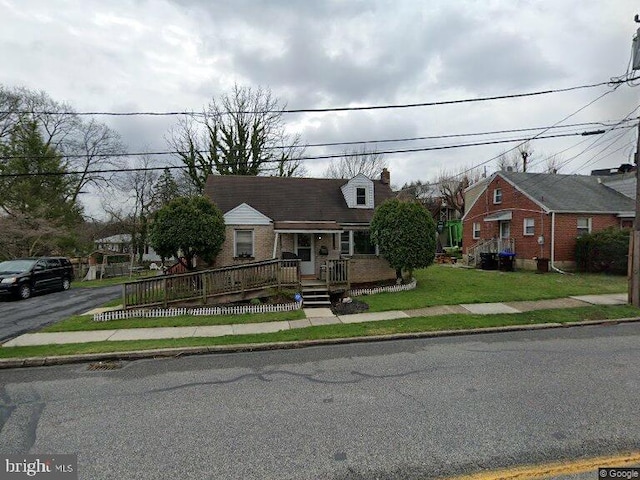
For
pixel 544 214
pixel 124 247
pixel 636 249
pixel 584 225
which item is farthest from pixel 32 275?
pixel 124 247

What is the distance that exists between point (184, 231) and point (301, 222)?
5.28 metres

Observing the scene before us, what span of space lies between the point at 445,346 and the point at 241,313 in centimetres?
621

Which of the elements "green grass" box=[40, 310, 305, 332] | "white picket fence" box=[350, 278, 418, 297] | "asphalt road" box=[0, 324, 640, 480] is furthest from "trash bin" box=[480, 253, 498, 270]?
"green grass" box=[40, 310, 305, 332]

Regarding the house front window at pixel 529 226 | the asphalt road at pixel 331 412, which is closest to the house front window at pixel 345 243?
the asphalt road at pixel 331 412

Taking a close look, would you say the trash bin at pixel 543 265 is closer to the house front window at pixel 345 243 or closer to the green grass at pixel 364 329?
the green grass at pixel 364 329

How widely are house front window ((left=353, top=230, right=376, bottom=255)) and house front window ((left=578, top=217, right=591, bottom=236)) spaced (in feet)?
41.0

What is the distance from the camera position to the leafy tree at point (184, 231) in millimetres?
11445

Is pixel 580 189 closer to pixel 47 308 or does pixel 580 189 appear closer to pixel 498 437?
pixel 498 437

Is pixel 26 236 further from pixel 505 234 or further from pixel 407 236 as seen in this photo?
pixel 505 234

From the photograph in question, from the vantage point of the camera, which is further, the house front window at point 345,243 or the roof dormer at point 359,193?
the roof dormer at point 359,193

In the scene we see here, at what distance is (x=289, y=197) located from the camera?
1742cm

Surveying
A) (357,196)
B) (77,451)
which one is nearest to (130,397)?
(77,451)

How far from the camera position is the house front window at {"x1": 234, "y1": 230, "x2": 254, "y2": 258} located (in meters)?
15.1

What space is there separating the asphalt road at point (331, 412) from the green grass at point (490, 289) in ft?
14.6
